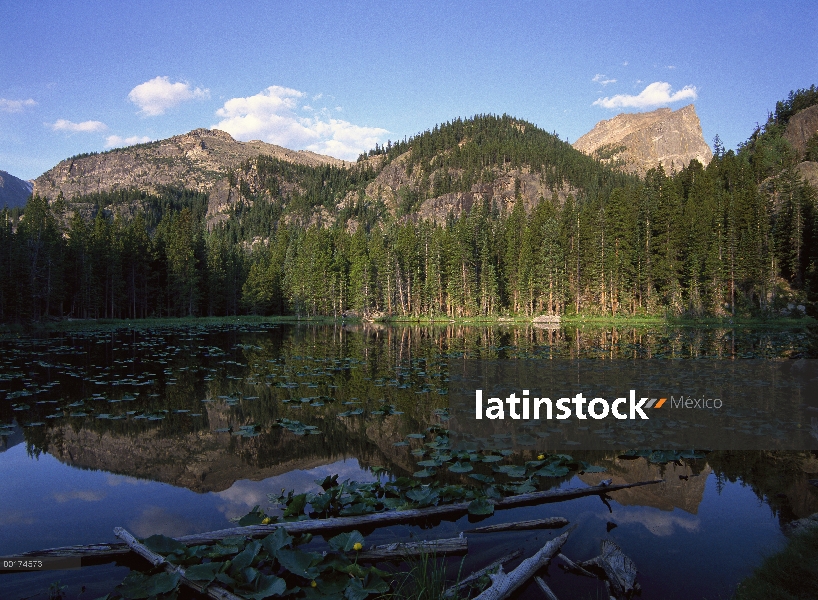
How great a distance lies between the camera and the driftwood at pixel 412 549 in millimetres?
4863

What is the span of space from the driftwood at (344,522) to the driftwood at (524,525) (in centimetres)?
48

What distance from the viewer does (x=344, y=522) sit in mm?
5598

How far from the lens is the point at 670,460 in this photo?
8.21 m

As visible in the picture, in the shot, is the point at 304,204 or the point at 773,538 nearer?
the point at 773,538

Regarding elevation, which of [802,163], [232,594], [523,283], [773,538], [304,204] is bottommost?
[773,538]

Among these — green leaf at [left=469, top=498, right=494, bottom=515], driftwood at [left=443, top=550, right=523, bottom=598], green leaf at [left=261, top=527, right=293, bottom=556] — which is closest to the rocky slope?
green leaf at [left=469, top=498, right=494, bottom=515]

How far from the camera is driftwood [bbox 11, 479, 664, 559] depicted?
4.95 m

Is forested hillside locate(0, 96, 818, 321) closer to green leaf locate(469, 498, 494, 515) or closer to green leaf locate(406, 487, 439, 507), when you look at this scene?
green leaf locate(469, 498, 494, 515)

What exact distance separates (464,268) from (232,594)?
7068 centimetres

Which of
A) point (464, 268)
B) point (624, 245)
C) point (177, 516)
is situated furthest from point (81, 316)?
Answer: point (624, 245)

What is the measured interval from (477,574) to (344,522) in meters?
1.83

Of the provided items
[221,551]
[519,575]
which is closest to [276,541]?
[221,551]

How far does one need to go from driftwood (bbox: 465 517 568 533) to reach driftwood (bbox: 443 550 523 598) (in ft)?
1.68

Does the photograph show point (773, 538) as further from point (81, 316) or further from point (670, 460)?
point (81, 316)
